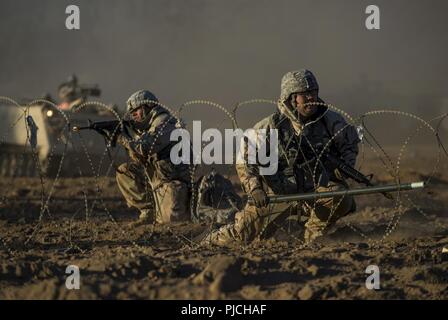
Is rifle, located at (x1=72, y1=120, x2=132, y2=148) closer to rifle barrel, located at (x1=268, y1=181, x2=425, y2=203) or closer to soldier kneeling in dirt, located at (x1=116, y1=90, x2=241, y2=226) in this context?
soldier kneeling in dirt, located at (x1=116, y1=90, x2=241, y2=226)

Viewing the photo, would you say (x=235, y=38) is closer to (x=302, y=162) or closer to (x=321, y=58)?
(x=321, y=58)

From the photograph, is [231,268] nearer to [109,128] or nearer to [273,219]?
[273,219]

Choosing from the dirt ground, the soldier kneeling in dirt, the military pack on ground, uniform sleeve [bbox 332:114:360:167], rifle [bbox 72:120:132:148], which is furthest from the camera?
the military pack on ground

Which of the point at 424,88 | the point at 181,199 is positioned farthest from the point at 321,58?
the point at 181,199

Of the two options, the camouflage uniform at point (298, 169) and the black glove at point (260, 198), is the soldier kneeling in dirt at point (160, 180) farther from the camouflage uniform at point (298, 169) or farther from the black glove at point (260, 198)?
the black glove at point (260, 198)

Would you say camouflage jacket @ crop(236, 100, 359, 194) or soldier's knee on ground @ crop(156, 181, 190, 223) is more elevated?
camouflage jacket @ crop(236, 100, 359, 194)

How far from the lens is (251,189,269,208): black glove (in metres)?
7.79

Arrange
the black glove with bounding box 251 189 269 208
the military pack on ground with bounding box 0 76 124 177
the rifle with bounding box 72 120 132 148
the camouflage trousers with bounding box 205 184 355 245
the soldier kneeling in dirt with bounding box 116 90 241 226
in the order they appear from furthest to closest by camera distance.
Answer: the military pack on ground with bounding box 0 76 124 177
the soldier kneeling in dirt with bounding box 116 90 241 226
the rifle with bounding box 72 120 132 148
the camouflage trousers with bounding box 205 184 355 245
the black glove with bounding box 251 189 269 208

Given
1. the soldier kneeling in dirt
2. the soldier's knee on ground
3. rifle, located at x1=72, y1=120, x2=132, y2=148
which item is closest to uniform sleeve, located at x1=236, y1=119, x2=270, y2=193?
the soldier kneeling in dirt

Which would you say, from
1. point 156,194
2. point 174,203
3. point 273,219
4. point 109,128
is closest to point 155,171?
point 156,194

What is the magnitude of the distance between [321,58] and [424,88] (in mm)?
4396

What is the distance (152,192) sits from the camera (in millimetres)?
10508

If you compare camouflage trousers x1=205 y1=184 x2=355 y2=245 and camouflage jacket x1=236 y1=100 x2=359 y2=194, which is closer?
camouflage jacket x1=236 y1=100 x2=359 y2=194

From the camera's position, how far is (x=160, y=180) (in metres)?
10.9
